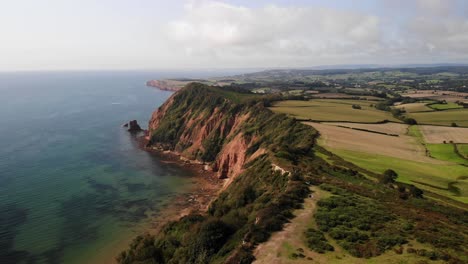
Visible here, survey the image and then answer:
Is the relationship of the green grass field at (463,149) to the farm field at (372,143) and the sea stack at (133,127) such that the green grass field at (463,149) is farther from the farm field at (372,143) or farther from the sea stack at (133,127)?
the sea stack at (133,127)

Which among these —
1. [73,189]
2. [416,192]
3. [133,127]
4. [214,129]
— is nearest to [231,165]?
[214,129]

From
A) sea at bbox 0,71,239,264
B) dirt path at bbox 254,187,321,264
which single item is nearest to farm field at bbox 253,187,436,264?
dirt path at bbox 254,187,321,264

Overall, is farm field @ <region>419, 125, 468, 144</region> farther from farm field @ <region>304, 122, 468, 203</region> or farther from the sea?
the sea

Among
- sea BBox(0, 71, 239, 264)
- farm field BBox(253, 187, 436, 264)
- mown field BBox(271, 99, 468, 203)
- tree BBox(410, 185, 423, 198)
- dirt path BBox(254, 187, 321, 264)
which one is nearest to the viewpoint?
farm field BBox(253, 187, 436, 264)

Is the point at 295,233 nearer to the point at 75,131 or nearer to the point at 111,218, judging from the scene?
the point at 111,218

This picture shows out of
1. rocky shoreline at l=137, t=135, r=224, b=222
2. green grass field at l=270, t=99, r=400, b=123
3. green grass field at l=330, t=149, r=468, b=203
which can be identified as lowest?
rocky shoreline at l=137, t=135, r=224, b=222

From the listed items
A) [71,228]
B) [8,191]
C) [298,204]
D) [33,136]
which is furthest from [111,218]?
[33,136]

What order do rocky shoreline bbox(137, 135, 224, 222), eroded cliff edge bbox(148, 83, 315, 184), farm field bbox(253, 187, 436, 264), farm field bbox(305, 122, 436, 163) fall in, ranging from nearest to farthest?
farm field bbox(253, 187, 436, 264) → farm field bbox(305, 122, 436, 163) → rocky shoreline bbox(137, 135, 224, 222) → eroded cliff edge bbox(148, 83, 315, 184)
